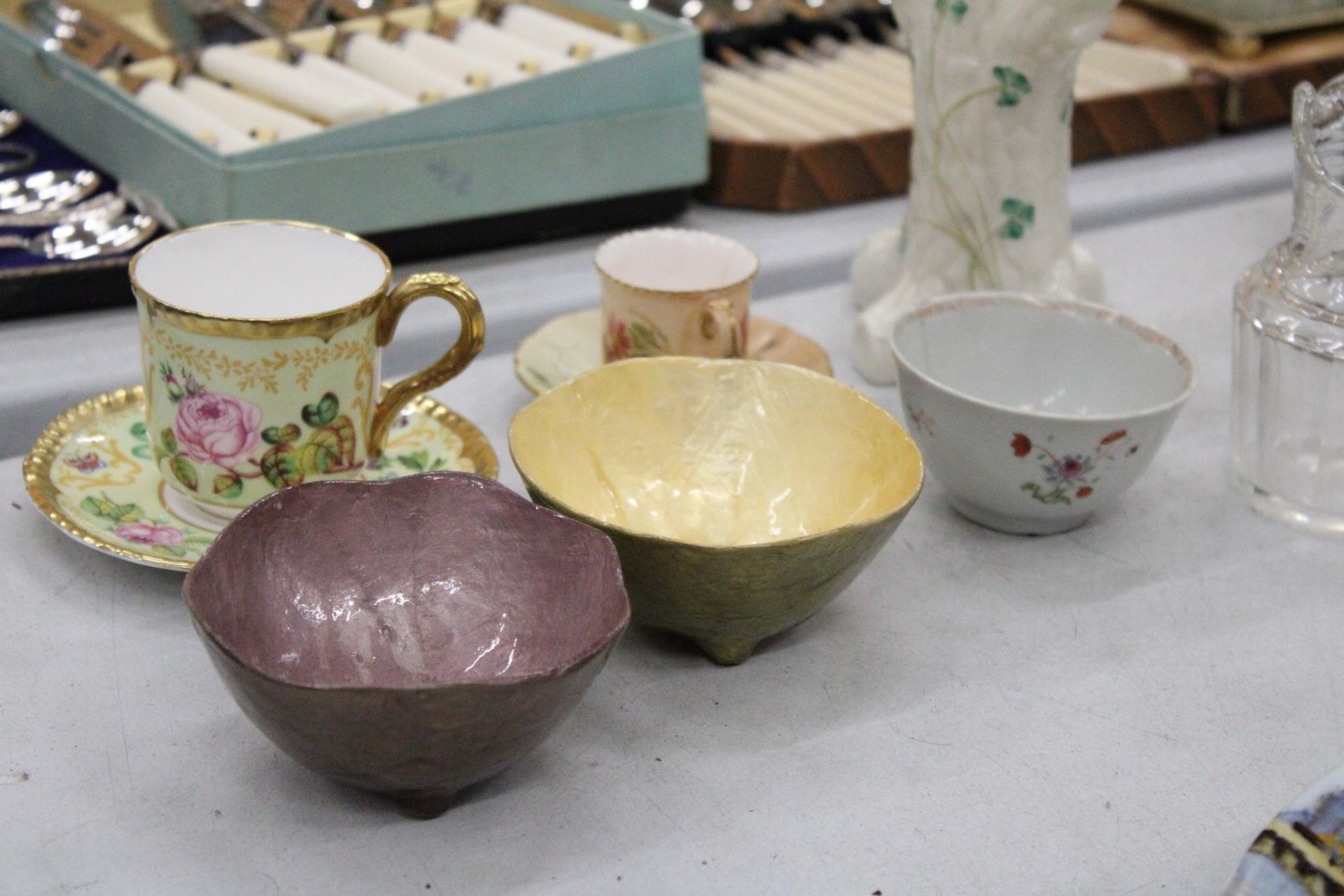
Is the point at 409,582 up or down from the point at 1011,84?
down

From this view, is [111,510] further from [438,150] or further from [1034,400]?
[1034,400]

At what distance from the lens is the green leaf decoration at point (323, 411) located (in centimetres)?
56

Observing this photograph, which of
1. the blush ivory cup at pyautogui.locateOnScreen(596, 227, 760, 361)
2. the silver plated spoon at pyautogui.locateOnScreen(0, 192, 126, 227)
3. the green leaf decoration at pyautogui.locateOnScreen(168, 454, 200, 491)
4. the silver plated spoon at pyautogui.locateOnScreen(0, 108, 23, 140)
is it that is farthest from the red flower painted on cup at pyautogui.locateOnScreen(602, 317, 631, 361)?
the silver plated spoon at pyautogui.locateOnScreen(0, 108, 23, 140)

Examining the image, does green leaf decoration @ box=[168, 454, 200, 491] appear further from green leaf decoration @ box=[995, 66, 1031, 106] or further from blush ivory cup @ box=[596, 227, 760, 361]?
green leaf decoration @ box=[995, 66, 1031, 106]

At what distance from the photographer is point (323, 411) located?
57 cm

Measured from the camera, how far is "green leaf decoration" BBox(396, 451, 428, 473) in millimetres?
639

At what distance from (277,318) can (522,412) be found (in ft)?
0.34

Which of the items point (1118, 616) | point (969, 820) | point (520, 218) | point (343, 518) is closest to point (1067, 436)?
point (1118, 616)

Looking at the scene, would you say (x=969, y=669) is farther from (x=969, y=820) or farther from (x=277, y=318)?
(x=277, y=318)

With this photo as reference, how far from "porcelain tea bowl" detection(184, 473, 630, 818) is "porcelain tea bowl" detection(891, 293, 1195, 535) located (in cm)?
20

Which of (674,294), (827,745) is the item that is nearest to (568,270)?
(674,294)

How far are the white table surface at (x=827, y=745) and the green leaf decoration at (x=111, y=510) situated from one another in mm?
20

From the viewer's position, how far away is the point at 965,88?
725 mm

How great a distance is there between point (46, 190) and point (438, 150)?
0.81 feet
